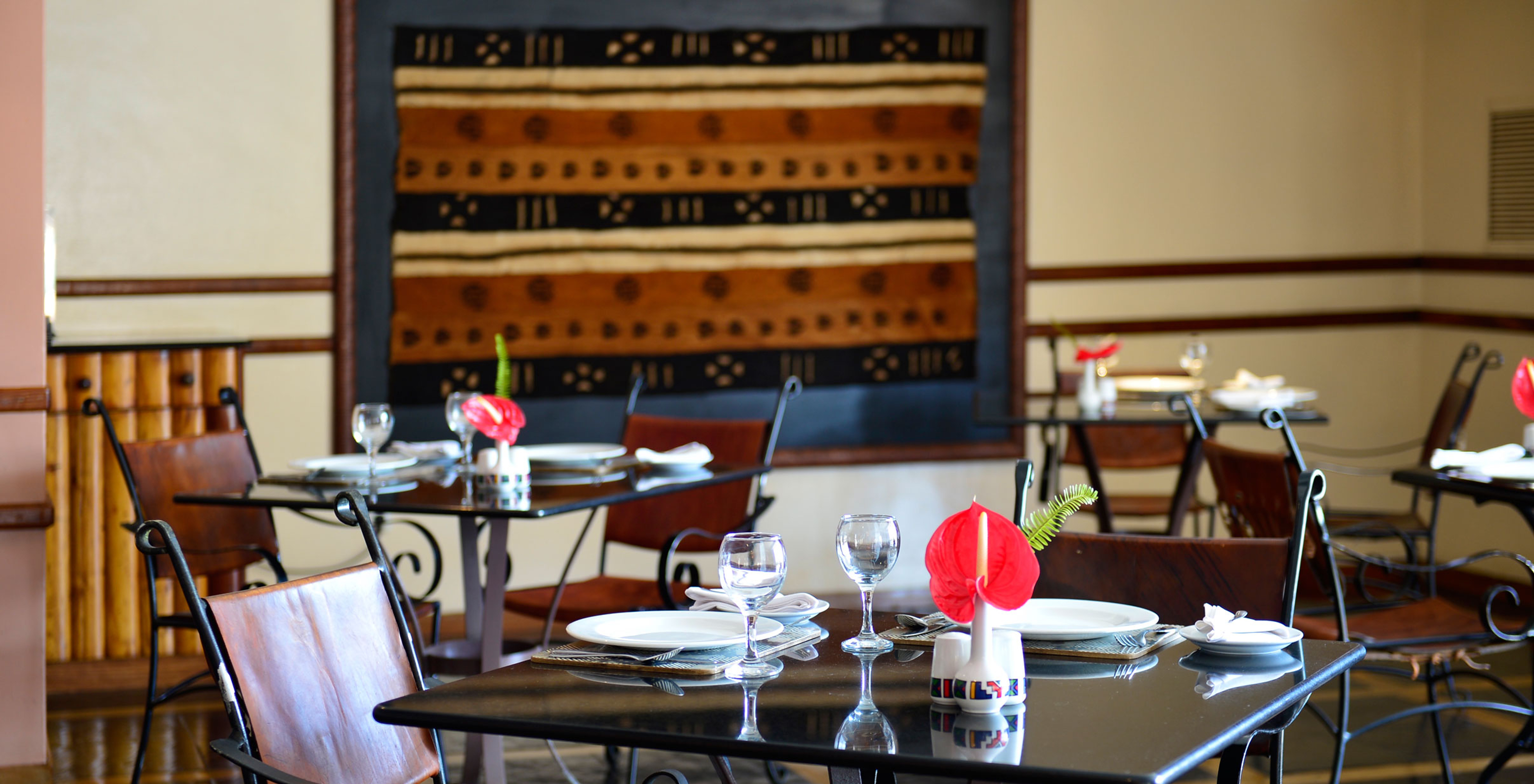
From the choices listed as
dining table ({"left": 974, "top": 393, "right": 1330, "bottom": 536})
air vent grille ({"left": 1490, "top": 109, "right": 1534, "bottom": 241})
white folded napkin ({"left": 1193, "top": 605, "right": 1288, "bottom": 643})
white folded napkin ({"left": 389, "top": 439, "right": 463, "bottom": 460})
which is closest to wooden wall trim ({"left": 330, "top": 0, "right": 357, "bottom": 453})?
white folded napkin ({"left": 389, "top": 439, "right": 463, "bottom": 460})

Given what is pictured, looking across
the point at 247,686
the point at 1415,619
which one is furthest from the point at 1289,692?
the point at 1415,619

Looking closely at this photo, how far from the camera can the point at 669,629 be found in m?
1.91

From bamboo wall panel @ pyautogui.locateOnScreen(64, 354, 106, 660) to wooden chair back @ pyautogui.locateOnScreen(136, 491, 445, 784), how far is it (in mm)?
2756

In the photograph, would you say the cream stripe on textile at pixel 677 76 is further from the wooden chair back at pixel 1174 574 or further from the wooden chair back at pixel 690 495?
the wooden chair back at pixel 1174 574

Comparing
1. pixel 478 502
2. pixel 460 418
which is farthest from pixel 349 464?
pixel 478 502

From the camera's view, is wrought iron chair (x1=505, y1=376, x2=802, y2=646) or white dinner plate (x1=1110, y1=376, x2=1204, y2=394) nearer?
wrought iron chair (x1=505, y1=376, x2=802, y2=646)

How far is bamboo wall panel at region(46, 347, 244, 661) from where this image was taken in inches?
181

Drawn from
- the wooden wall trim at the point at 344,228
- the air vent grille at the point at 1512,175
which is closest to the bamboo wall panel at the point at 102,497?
the wooden wall trim at the point at 344,228

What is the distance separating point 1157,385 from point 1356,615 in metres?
1.70

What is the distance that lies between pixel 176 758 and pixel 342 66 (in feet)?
7.99

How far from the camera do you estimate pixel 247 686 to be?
1838mm

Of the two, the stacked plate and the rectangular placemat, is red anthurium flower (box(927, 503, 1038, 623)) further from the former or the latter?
the stacked plate

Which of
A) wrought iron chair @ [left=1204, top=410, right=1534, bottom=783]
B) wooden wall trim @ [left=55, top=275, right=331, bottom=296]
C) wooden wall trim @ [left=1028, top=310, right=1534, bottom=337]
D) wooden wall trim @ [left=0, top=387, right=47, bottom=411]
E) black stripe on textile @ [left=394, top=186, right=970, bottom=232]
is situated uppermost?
black stripe on textile @ [left=394, top=186, right=970, bottom=232]

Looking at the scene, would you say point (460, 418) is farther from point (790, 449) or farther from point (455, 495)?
point (790, 449)
